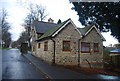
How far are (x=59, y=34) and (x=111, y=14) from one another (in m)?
6.93

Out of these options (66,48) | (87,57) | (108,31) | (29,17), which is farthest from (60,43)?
(29,17)

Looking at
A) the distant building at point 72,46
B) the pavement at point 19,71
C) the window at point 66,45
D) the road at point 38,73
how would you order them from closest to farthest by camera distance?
the pavement at point 19,71, the road at point 38,73, the distant building at point 72,46, the window at point 66,45

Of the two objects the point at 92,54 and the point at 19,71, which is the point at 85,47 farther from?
the point at 19,71

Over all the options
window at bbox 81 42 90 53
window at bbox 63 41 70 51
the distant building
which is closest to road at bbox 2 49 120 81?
the distant building

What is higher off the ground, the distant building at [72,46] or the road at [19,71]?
the distant building at [72,46]

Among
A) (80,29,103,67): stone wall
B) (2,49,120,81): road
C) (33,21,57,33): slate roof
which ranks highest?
(33,21,57,33): slate roof

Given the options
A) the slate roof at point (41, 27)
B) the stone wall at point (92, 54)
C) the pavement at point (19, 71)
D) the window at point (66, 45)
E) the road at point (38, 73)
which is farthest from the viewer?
the slate roof at point (41, 27)

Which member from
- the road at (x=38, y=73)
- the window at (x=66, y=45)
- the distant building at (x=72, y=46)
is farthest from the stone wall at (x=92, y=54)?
the road at (x=38, y=73)

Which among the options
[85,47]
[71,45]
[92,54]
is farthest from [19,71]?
[92,54]

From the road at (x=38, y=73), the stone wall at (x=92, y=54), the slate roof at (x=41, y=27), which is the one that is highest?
the slate roof at (x=41, y=27)

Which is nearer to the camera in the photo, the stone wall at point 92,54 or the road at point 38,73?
the road at point 38,73

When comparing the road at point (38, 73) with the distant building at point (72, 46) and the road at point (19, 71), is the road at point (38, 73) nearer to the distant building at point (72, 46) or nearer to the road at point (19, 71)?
the road at point (19, 71)

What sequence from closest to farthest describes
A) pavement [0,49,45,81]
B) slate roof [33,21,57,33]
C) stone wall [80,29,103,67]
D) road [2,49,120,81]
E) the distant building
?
1. pavement [0,49,45,81]
2. road [2,49,120,81]
3. the distant building
4. stone wall [80,29,103,67]
5. slate roof [33,21,57,33]

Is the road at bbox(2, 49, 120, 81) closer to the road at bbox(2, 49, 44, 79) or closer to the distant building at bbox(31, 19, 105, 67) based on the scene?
the road at bbox(2, 49, 44, 79)
